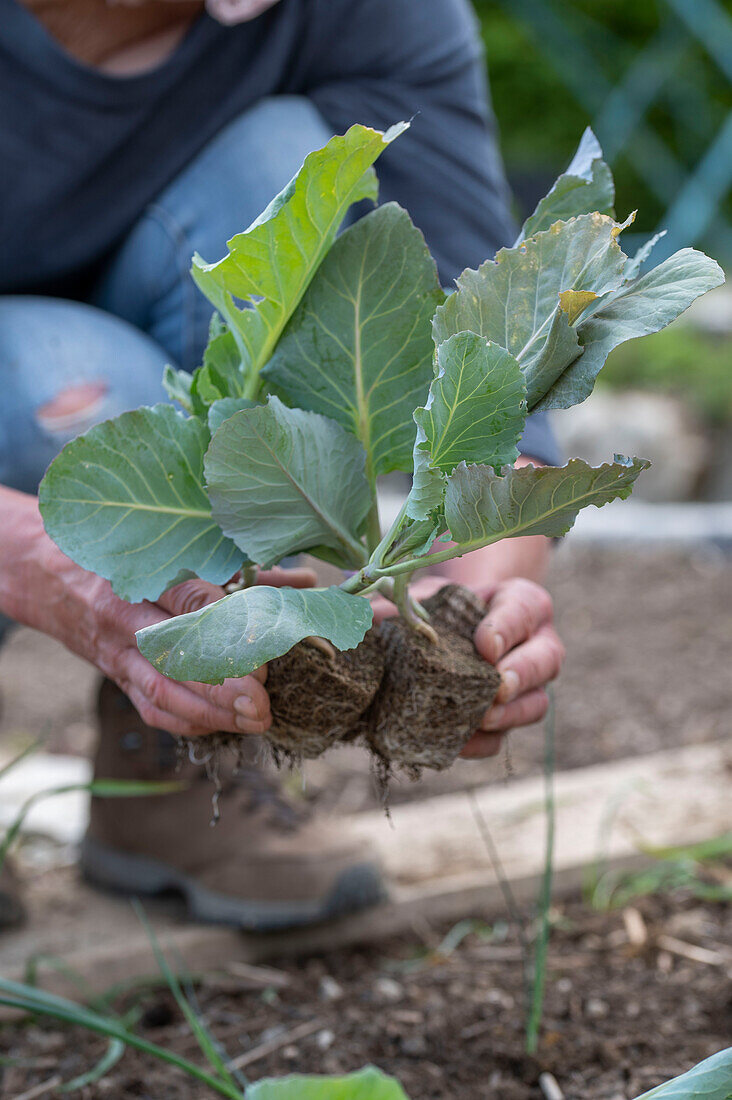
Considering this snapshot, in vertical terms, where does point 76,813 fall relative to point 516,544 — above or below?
below

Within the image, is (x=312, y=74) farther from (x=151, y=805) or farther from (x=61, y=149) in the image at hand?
(x=151, y=805)

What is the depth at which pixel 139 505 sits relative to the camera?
0.71m

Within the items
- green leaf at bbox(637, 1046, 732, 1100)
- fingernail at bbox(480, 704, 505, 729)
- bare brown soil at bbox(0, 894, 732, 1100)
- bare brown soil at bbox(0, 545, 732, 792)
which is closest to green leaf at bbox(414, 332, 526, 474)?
fingernail at bbox(480, 704, 505, 729)

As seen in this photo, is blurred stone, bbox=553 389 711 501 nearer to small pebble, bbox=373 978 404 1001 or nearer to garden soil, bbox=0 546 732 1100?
garden soil, bbox=0 546 732 1100

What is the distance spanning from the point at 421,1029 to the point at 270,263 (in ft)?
2.53

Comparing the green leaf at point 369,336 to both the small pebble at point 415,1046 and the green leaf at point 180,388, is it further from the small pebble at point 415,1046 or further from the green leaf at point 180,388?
the small pebble at point 415,1046

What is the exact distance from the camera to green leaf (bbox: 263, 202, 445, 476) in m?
0.72

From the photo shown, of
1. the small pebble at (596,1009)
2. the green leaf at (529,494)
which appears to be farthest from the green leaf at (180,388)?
the small pebble at (596,1009)

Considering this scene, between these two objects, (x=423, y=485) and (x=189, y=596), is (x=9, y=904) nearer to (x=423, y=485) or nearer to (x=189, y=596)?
(x=189, y=596)

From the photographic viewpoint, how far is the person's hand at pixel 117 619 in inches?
27.9

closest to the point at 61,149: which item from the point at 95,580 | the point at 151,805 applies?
the point at 95,580

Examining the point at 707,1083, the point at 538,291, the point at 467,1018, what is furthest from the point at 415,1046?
the point at 538,291

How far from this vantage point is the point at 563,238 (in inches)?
25.0

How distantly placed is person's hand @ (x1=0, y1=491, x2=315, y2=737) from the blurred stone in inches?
142
